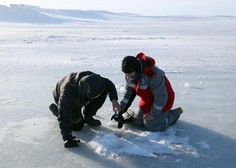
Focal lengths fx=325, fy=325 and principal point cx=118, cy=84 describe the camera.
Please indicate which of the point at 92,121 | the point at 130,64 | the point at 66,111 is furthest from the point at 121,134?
the point at 130,64

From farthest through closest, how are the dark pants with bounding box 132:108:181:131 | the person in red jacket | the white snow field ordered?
the dark pants with bounding box 132:108:181:131 < the person in red jacket < the white snow field

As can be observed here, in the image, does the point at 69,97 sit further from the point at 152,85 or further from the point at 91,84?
the point at 152,85

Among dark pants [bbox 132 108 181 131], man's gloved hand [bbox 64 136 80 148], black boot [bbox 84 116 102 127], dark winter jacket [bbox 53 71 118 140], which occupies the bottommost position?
man's gloved hand [bbox 64 136 80 148]

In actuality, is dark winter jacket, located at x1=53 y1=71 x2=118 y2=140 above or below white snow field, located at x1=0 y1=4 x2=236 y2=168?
above

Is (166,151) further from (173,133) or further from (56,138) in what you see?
(56,138)

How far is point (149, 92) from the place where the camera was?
139 inches

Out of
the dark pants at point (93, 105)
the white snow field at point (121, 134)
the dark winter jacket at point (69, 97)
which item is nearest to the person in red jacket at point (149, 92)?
the white snow field at point (121, 134)

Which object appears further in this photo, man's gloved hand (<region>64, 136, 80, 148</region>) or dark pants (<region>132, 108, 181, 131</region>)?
dark pants (<region>132, 108, 181, 131</region>)

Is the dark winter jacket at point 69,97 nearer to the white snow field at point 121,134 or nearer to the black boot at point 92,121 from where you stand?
the white snow field at point 121,134

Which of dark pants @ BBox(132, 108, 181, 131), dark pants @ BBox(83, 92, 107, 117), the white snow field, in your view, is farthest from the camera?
dark pants @ BBox(83, 92, 107, 117)

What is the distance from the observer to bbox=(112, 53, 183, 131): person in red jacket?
322cm

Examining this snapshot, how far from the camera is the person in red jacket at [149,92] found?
322 cm

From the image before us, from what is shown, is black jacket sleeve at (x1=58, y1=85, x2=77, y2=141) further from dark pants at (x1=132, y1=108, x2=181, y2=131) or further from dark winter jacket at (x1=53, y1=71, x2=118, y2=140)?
dark pants at (x1=132, y1=108, x2=181, y2=131)

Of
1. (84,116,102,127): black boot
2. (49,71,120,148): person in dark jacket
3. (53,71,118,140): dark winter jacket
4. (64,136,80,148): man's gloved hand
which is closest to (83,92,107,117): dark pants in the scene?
(84,116,102,127): black boot
